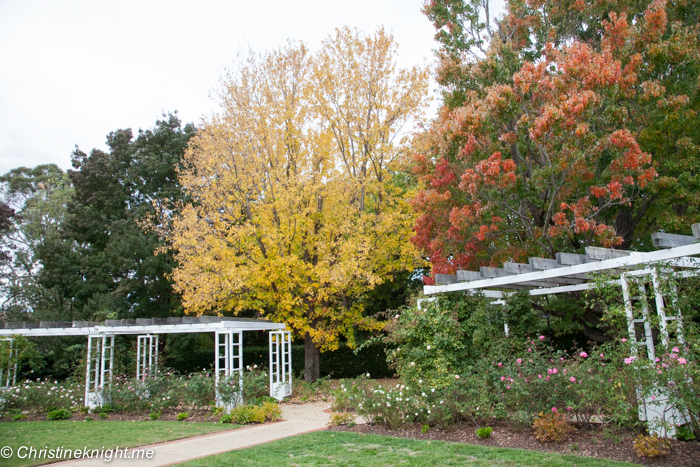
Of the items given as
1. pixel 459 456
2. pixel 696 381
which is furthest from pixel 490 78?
pixel 459 456

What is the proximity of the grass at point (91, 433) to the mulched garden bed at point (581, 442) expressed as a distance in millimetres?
3526

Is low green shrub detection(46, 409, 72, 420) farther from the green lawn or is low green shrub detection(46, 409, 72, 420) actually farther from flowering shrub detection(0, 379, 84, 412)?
the green lawn

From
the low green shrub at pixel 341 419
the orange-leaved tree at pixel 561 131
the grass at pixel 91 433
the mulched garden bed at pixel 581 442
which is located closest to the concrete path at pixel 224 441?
the low green shrub at pixel 341 419

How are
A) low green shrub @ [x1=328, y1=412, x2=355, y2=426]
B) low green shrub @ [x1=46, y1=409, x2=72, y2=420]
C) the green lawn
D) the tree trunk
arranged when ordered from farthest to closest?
the tree trunk
low green shrub @ [x1=46, y1=409, x2=72, y2=420]
low green shrub @ [x1=328, y1=412, x2=355, y2=426]
the green lawn

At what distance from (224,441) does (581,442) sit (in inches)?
205

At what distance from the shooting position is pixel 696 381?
4957 millimetres

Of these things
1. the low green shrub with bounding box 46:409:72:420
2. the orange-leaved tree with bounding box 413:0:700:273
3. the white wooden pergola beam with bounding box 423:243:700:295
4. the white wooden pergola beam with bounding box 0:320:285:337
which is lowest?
the low green shrub with bounding box 46:409:72:420

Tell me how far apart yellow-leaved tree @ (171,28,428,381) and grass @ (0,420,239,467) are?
409 cm

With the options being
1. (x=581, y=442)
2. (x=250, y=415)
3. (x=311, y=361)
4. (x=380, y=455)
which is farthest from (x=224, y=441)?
(x=311, y=361)

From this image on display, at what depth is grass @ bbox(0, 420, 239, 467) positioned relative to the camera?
7.12 meters

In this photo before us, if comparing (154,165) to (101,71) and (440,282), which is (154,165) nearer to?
(101,71)

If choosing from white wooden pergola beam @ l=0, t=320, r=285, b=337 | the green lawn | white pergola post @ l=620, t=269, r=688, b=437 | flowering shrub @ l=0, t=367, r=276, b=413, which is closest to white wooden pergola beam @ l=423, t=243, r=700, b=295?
white pergola post @ l=620, t=269, r=688, b=437

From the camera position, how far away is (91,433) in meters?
8.18

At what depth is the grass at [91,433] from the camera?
7121mm
